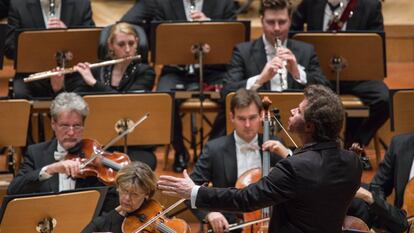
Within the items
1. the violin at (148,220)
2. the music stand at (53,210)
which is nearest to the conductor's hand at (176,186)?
the violin at (148,220)

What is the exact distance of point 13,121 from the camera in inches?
179

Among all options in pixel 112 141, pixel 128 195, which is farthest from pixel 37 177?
pixel 128 195

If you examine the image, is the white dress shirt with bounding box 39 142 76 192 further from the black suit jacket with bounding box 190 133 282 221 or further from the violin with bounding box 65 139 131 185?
the black suit jacket with bounding box 190 133 282 221

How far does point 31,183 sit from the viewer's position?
4.16 meters

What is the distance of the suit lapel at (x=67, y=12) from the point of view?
5.48 m

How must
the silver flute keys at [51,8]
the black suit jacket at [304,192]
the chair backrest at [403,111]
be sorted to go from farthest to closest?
the silver flute keys at [51,8]
the chair backrest at [403,111]
the black suit jacket at [304,192]

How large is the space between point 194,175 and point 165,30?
3.38 feet

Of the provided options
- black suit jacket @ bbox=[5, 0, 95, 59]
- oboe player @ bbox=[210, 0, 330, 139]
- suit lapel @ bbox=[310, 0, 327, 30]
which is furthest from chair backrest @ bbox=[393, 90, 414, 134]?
black suit jacket @ bbox=[5, 0, 95, 59]

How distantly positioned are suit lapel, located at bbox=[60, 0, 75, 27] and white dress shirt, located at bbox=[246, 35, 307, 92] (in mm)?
1217

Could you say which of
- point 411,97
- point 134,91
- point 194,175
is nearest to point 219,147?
point 194,175

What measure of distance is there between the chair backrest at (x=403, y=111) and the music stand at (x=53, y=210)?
5.12 feet

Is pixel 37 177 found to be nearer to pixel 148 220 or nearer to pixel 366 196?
pixel 148 220

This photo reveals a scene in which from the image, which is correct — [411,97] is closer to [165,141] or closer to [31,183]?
[165,141]

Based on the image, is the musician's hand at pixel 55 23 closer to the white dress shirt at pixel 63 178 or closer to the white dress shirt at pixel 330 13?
the white dress shirt at pixel 63 178
